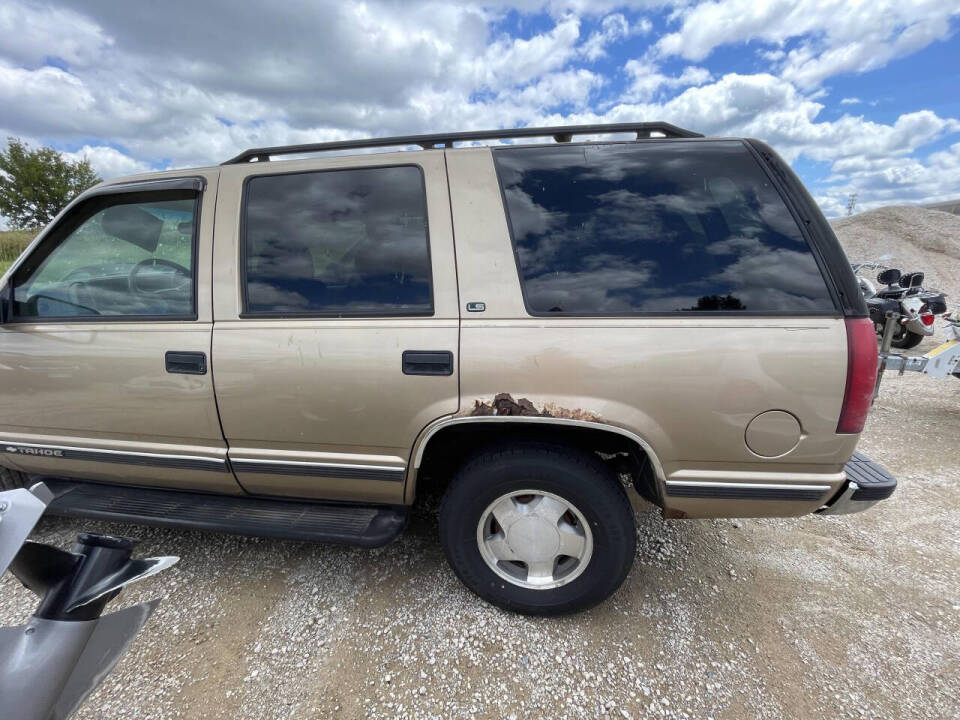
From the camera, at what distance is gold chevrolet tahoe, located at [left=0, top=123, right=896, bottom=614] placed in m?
1.77

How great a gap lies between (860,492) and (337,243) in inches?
94.9

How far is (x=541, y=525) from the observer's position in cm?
206

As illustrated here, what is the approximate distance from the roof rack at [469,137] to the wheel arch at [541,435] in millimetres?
1232

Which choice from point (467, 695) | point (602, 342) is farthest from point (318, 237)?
point (467, 695)

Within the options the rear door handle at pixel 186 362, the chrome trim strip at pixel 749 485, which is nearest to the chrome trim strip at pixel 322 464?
the rear door handle at pixel 186 362

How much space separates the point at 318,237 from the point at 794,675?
2734mm

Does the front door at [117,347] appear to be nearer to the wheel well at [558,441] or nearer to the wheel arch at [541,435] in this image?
the wheel arch at [541,435]

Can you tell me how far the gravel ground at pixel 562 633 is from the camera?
1811 mm

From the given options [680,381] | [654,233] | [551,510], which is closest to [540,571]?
[551,510]

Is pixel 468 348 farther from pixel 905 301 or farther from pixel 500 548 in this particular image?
pixel 905 301

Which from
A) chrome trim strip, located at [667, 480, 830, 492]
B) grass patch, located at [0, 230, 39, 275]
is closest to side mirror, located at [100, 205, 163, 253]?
chrome trim strip, located at [667, 480, 830, 492]

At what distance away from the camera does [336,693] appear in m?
1.84

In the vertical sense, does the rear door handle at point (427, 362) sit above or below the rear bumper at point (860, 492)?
above

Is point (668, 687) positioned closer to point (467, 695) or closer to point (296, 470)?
point (467, 695)
